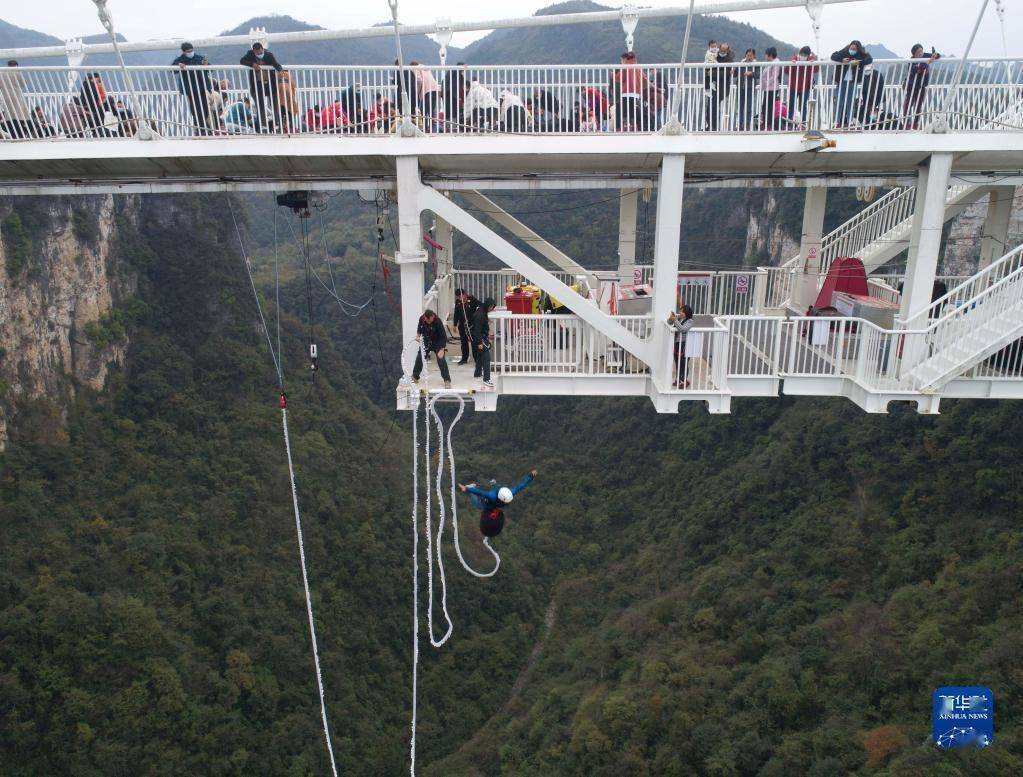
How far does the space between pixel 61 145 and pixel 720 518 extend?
1339 inches

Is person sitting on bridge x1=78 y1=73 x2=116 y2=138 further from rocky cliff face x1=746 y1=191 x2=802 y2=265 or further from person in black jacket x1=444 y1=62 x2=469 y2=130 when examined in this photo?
rocky cliff face x1=746 y1=191 x2=802 y2=265

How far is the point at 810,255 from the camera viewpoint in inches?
675

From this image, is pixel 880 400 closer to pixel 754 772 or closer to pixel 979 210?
pixel 754 772

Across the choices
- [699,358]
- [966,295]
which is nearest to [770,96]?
[699,358]

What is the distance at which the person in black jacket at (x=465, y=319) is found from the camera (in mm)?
14098

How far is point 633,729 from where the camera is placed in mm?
29516

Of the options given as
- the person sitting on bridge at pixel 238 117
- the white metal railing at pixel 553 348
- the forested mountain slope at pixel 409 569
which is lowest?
the forested mountain slope at pixel 409 569

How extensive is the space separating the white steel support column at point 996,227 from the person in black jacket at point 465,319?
10055 mm

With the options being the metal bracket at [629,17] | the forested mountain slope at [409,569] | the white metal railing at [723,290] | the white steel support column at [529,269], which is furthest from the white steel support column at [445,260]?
the forested mountain slope at [409,569]

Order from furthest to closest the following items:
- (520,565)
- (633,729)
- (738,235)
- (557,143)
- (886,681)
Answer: (738,235) → (520,565) → (633,729) → (886,681) → (557,143)

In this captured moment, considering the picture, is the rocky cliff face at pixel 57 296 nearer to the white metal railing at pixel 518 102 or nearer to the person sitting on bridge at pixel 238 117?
the white metal railing at pixel 518 102

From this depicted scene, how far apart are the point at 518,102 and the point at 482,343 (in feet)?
11.8

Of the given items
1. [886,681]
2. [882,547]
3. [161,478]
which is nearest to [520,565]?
[161,478]
